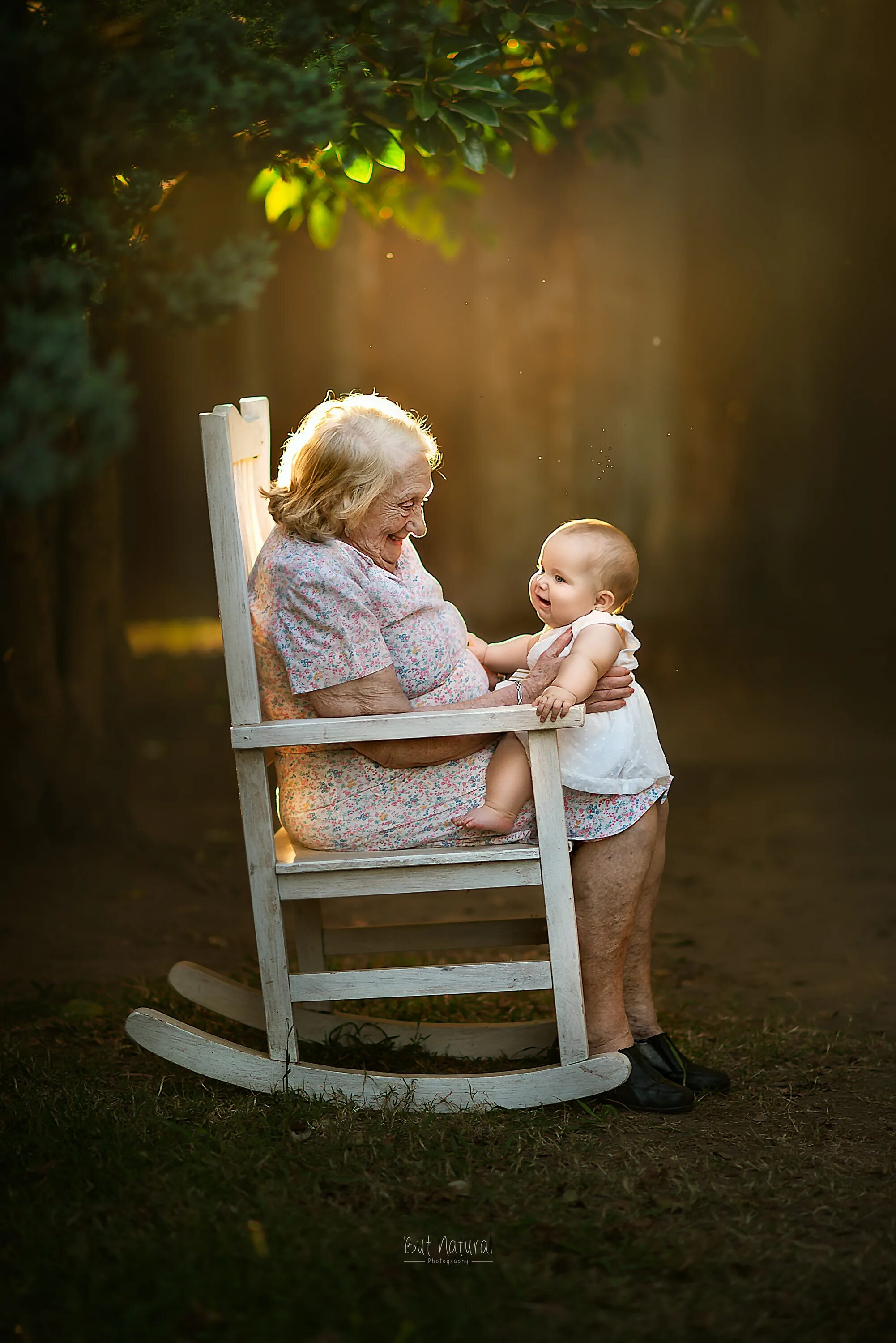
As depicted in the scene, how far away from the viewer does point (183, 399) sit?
8125 mm

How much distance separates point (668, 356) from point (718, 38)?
496 cm

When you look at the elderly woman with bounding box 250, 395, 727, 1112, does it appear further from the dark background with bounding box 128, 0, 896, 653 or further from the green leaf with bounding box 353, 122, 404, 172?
the dark background with bounding box 128, 0, 896, 653

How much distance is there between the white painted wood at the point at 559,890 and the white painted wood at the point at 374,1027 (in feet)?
1.15

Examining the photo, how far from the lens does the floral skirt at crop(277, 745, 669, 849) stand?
85.0 inches

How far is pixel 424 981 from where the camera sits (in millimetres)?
2111

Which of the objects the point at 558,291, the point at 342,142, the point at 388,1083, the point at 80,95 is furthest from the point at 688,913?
the point at 558,291

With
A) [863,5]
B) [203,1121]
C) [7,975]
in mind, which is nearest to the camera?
[203,1121]

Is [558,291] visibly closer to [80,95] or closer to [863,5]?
[863,5]

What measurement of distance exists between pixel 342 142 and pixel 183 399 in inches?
226

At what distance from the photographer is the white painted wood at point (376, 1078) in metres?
2.09

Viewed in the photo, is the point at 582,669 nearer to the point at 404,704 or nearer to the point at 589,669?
the point at 589,669

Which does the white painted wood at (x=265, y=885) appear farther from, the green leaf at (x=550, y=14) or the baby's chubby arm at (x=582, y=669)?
the green leaf at (x=550, y=14)

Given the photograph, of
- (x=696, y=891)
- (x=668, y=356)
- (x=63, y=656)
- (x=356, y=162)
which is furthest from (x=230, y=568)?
(x=668, y=356)

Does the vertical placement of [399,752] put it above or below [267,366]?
below
